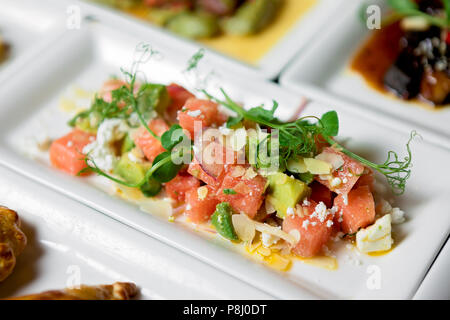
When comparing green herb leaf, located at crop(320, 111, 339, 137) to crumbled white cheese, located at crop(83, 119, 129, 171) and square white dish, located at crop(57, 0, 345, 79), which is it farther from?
crumbled white cheese, located at crop(83, 119, 129, 171)

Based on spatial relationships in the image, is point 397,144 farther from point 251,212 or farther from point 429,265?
point 251,212

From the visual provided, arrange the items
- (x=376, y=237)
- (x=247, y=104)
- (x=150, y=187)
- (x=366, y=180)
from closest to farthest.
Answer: (x=376, y=237), (x=366, y=180), (x=150, y=187), (x=247, y=104)

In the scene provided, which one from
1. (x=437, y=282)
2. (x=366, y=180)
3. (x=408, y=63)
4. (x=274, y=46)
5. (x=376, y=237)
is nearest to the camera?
(x=437, y=282)

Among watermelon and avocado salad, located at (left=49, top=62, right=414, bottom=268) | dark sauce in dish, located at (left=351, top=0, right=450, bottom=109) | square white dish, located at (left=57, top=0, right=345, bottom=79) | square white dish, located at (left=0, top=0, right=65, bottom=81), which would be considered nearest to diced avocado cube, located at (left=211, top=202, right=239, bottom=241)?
watermelon and avocado salad, located at (left=49, top=62, right=414, bottom=268)

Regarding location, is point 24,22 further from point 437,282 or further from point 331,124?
point 437,282

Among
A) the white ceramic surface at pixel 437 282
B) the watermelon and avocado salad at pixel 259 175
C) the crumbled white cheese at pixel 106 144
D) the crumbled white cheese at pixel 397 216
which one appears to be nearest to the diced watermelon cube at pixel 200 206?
the watermelon and avocado salad at pixel 259 175

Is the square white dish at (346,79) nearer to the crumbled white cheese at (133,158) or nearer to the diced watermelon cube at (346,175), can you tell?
the diced watermelon cube at (346,175)

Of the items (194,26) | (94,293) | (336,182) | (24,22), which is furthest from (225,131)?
(24,22)
